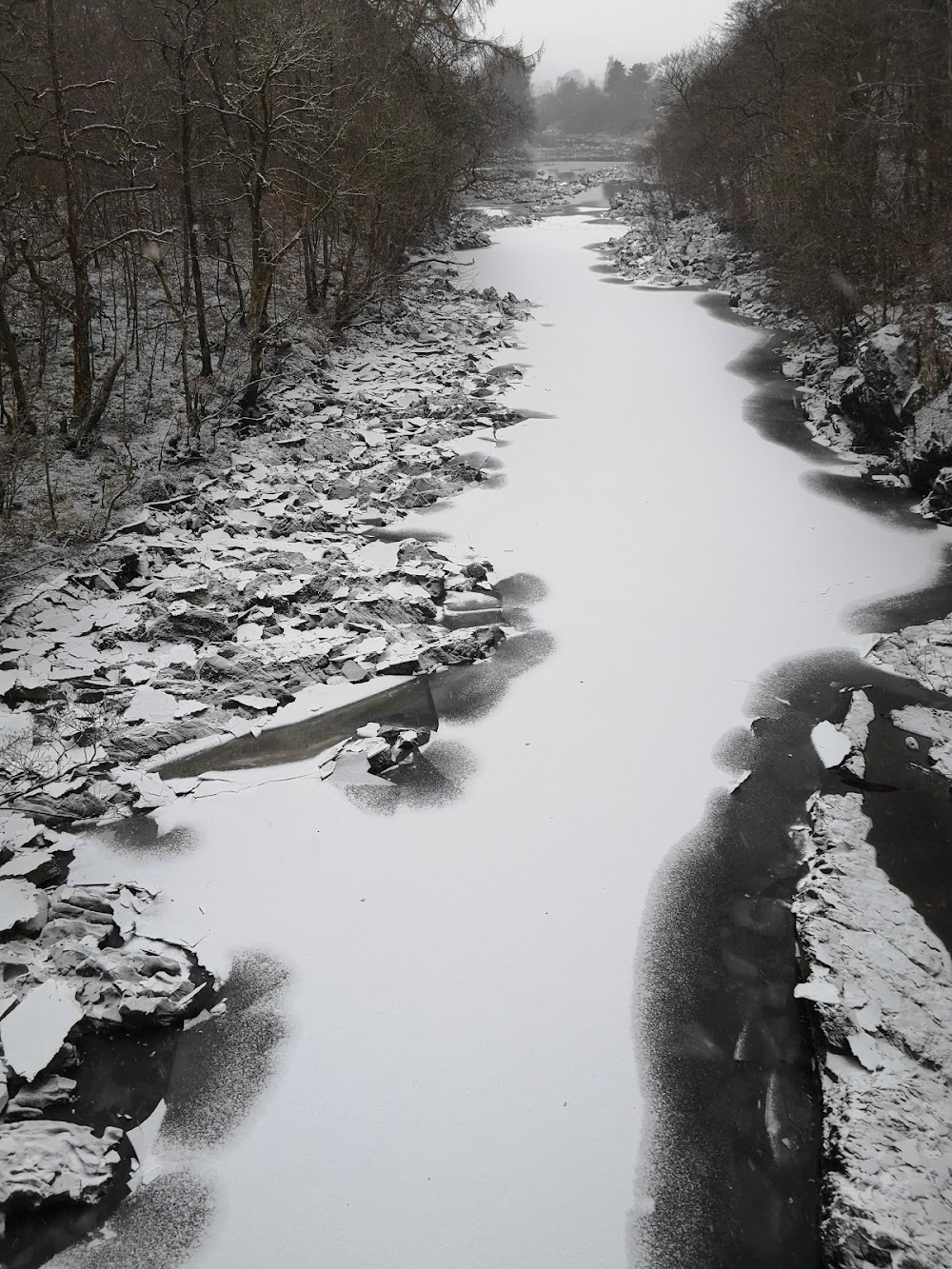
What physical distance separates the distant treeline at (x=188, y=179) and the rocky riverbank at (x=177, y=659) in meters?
1.80

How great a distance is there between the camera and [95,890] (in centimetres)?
540

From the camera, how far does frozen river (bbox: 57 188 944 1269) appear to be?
155 inches

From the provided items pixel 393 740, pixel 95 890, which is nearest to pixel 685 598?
pixel 393 740

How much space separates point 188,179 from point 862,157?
12308 mm

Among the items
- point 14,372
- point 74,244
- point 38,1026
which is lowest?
point 38,1026

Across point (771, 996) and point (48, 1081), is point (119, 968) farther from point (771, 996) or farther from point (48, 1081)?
point (771, 996)

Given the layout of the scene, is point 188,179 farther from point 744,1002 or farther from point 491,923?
point 744,1002

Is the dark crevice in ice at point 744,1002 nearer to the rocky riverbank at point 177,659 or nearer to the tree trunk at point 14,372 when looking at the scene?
the rocky riverbank at point 177,659

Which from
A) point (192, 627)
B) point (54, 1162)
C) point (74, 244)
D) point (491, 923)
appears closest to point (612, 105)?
point (74, 244)

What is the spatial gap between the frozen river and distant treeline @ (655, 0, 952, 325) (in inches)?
247

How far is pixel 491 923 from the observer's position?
17.8ft

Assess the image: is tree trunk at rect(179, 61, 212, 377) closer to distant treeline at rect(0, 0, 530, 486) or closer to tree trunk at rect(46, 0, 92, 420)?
distant treeline at rect(0, 0, 530, 486)

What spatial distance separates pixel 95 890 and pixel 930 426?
1155 centimetres

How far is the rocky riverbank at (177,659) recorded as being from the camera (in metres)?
4.51
